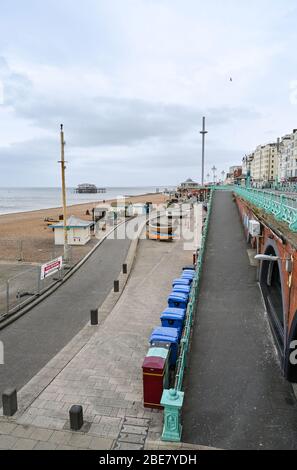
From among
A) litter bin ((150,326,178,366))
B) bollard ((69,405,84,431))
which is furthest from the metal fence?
bollard ((69,405,84,431))

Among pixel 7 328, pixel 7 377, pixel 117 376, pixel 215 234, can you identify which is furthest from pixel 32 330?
pixel 215 234

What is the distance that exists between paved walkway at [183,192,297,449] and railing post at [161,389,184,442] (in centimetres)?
31

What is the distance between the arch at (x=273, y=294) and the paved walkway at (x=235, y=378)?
10.8 inches

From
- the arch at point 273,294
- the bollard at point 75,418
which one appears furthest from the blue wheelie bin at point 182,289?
the bollard at point 75,418

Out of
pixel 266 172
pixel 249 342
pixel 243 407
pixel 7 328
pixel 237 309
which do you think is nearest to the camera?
pixel 243 407

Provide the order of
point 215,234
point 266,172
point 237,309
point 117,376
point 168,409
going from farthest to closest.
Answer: point 266,172, point 215,234, point 237,309, point 117,376, point 168,409

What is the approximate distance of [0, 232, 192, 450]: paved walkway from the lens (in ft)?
20.9

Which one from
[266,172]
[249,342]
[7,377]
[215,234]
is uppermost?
[266,172]

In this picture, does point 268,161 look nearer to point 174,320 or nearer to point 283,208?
point 283,208

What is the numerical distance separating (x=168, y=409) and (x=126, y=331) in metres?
5.54

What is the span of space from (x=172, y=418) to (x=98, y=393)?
248 centimetres

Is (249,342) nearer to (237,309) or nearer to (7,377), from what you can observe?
(237,309)

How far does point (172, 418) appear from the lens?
6.13 m
